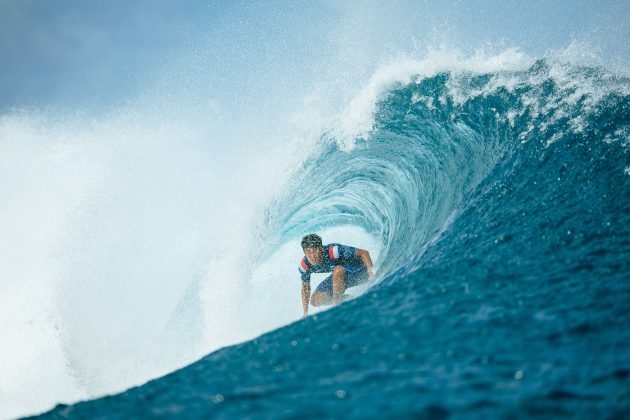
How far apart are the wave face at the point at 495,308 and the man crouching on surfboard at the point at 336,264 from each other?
1015 millimetres

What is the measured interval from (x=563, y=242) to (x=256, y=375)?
2.55 metres

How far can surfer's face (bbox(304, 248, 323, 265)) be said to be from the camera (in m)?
5.50

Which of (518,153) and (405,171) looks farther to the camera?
(405,171)

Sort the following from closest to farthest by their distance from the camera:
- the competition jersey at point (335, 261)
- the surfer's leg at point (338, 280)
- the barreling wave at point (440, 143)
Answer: the barreling wave at point (440, 143)
the surfer's leg at point (338, 280)
the competition jersey at point (335, 261)

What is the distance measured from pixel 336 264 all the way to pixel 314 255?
1.35 ft

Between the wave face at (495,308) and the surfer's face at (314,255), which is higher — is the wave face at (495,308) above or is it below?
below

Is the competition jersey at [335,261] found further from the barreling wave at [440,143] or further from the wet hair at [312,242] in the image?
the barreling wave at [440,143]

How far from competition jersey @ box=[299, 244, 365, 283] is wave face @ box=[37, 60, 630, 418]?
1107 millimetres

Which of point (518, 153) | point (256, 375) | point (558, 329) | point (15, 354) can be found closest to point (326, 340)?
point (256, 375)

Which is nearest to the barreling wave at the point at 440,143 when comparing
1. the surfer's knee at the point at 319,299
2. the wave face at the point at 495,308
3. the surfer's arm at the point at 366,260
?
Answer: the wave face at the point at 495,308

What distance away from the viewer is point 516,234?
3.35 meters

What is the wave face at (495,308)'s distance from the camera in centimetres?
146

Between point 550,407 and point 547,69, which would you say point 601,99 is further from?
point 550,407

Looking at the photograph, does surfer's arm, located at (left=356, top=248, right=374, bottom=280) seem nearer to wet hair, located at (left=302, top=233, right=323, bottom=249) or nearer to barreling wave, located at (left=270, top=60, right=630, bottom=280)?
barreling wave, located at (left=270, top=60, right=630, bottom=280)
